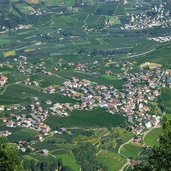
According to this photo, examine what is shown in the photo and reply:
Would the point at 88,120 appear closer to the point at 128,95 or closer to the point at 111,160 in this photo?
the point at 111,160

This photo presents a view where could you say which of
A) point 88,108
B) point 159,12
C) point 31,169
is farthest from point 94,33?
point 31,169

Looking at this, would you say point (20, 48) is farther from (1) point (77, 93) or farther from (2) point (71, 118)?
(2) point (71, 118)

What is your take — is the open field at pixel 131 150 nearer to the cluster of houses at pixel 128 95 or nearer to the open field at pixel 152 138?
the open field at pixel 152 138

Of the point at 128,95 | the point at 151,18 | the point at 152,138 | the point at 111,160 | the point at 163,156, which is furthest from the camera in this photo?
the point at 151,18

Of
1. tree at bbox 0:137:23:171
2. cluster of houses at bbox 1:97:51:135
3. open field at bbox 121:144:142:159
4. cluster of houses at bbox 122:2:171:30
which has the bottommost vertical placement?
cluster of houses at bbox 122:2:171:30

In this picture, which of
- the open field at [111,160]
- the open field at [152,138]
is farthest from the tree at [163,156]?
the open field at [152,138]

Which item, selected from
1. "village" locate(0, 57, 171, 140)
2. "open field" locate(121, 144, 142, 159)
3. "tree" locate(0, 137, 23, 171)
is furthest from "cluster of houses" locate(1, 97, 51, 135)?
"tree" locate(0, 137, 23, 171)

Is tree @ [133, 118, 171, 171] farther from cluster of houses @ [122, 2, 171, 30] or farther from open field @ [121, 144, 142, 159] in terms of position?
cluster of houses @ [122, 2, 171, 30]

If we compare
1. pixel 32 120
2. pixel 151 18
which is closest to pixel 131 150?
pixel 32 120

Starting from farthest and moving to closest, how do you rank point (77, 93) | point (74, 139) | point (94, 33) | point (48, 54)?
point (94, 33) → point (48, 54) → point (77, 93) → point (74, 139)
